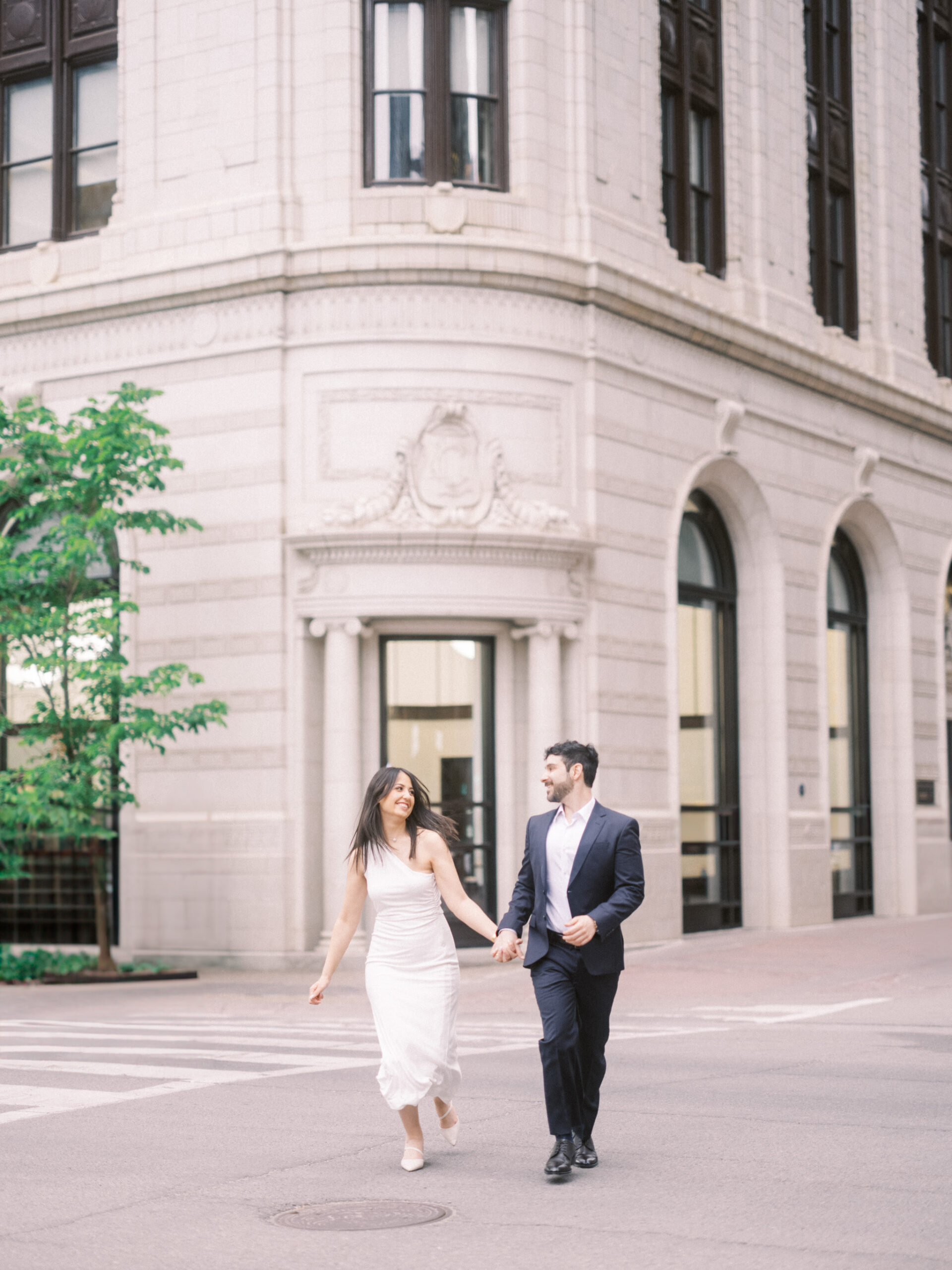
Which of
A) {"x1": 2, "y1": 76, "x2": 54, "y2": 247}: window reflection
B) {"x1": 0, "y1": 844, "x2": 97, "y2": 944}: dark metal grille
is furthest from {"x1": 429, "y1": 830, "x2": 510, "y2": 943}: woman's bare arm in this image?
{"x1": 2, "y1": 76, "x2": 54, "y2": 247}: window reflection

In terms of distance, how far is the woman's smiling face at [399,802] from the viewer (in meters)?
8.09

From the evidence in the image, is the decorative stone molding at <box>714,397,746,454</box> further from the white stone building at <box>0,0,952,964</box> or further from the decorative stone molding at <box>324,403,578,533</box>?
the decorative stone molding at <box>324,403,578,533</box>

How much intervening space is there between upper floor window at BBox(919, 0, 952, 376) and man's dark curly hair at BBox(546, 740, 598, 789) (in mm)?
26038

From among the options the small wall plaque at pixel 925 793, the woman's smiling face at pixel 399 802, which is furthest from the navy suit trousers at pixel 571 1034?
the small wall plaque at pixel 925 793

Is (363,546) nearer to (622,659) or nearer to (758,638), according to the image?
(622,659)

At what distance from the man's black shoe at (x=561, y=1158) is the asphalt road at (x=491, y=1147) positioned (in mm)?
68

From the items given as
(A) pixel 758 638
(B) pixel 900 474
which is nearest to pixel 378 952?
(A) pixel 758 638

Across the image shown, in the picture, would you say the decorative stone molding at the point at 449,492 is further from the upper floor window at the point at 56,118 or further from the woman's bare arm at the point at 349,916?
the woman's bare arm at the point at 349,916

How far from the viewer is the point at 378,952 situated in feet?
26.5

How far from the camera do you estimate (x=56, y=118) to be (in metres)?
23.6

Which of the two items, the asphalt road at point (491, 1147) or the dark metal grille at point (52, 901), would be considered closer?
the asphalt road at point (491, 1147)

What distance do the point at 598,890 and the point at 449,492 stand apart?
512 inches

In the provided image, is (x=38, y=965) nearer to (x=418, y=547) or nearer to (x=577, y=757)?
(x=418, y=547)

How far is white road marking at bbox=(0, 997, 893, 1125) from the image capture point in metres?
10.4
